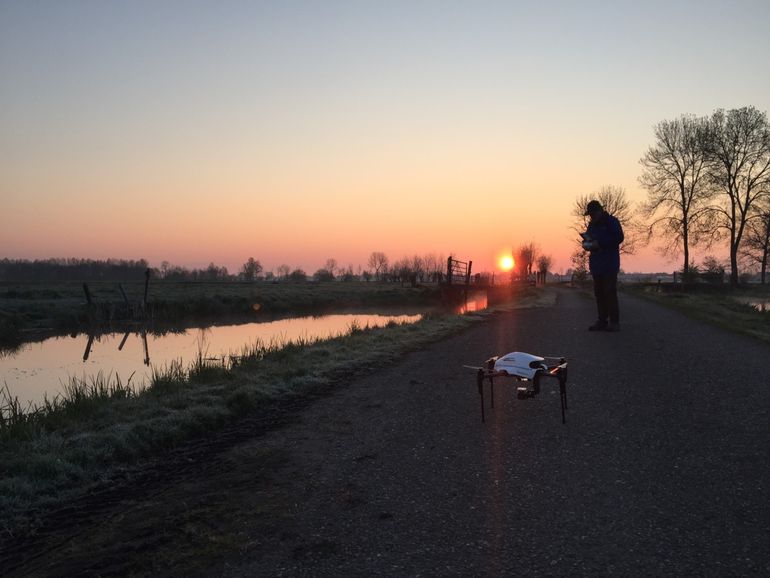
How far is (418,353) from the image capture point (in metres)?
10.8

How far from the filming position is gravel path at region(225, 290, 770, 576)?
297 cm

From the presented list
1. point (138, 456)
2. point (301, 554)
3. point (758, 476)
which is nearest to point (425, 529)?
point (301, 554)

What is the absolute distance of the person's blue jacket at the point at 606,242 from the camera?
1123 centimetres

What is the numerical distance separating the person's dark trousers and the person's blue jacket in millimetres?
141

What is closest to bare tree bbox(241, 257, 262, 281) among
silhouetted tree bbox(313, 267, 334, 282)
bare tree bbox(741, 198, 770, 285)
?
silhouetted tree bbox(313, 267, 334, 282)

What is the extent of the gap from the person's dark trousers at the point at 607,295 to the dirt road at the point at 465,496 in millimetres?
4971

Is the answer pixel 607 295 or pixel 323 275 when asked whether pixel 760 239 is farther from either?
pixel 323 275

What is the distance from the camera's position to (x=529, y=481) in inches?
159

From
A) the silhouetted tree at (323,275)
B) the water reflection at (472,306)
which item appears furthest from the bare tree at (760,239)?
the silhouetted tree at (323,275)

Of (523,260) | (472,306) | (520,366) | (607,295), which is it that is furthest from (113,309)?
(523,260)

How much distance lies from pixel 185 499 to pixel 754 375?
→ 8.12 m

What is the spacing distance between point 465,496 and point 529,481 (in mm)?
602

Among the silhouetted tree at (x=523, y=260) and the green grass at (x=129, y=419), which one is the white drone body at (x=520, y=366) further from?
the silhouetted tree at (x=523, y=260)

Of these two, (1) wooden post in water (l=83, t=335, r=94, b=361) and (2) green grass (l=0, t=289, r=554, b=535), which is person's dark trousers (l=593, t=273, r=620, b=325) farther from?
(1) wooden post in water (l=83, t=335, r=94, b=361)
